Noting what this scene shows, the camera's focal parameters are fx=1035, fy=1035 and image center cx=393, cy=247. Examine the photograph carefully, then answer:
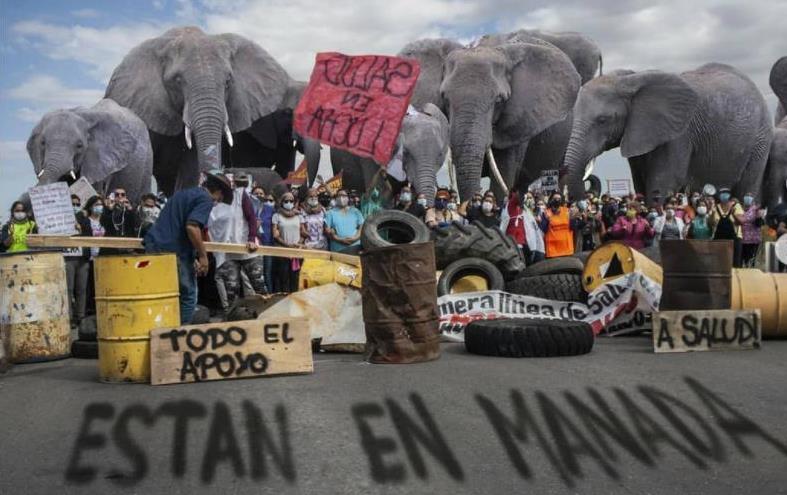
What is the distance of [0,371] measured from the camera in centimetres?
933

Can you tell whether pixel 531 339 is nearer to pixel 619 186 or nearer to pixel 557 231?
pixel 557 231

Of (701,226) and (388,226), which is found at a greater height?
(388,226)

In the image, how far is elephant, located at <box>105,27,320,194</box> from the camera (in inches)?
826

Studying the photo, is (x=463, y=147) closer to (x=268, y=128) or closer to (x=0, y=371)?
(x=268, y=128)

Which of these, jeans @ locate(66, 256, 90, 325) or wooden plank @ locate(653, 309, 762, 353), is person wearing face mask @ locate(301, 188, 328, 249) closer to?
jeans @ locate(66, 256, 90, 325)

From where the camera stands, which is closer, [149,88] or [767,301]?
[767,301]

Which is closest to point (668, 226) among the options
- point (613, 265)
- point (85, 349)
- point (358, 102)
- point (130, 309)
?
point (613, 265)

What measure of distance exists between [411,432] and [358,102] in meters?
6.52

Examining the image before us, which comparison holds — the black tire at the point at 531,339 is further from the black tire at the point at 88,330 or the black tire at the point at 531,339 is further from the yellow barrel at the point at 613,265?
the black tire at the point at 88,330

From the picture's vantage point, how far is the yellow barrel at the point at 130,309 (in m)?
8.42

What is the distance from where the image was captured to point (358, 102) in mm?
12562

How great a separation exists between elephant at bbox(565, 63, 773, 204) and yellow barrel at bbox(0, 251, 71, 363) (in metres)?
14.6

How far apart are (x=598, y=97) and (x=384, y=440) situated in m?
17.7

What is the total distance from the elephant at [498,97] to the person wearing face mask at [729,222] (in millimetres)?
4415
